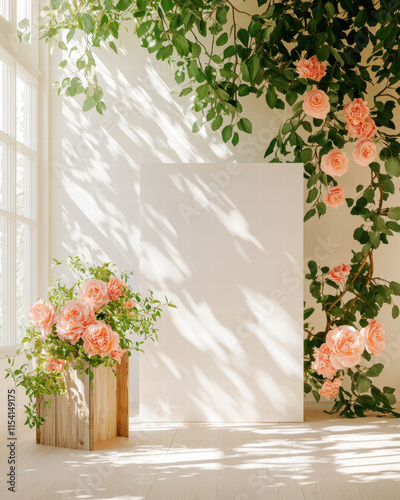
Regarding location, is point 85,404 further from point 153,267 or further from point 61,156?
point 61,156

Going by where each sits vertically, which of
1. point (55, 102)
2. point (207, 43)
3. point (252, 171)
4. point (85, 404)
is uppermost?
point (207, 43)

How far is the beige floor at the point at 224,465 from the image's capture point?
232 centimetres

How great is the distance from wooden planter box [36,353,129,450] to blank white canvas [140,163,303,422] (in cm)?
43

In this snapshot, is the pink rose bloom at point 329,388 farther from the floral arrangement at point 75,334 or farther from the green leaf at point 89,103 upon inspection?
the green leaf at point 89,103

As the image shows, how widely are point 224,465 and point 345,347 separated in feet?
3.52

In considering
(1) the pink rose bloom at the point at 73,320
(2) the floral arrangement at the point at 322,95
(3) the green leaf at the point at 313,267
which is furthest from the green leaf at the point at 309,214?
(1) the pink rose bloom at the point at 73,320

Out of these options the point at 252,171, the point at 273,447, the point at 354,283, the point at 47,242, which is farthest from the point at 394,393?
the point at 47,242

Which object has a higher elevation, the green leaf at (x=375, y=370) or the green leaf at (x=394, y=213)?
the green leaf at (x=394, y=213)

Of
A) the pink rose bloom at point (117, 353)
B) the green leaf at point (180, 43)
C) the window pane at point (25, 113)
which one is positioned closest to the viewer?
the pink rose bloom at point (117, 353)

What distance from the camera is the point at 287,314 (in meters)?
3.52

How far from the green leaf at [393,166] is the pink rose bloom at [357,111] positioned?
0.28m

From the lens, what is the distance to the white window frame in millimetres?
3500

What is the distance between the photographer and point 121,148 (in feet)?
13.4

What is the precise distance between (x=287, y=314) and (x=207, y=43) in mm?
1778
